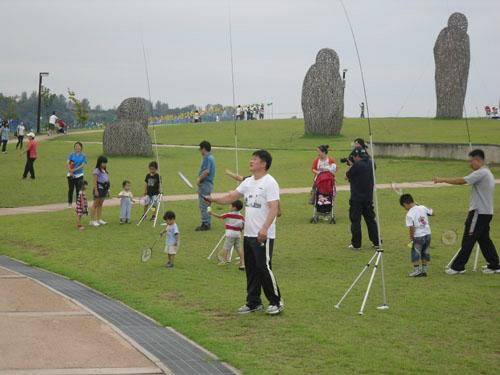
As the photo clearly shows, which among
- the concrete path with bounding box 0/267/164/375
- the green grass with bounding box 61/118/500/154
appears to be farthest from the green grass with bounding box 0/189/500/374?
the green grass with bounding box 61/118/500/154

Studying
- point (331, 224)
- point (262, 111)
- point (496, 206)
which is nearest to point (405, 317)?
point (331, 224)

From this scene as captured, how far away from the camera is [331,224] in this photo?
61.7ft

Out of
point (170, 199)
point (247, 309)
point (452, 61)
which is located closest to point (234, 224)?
point (247, 309)

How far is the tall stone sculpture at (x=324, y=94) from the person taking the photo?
43594 mm

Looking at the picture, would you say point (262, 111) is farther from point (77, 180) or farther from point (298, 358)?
point (298, 358)

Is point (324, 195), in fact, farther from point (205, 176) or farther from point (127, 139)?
point (127, 139)

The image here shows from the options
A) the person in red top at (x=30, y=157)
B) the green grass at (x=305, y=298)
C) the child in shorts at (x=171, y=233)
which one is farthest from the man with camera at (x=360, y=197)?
the person in red top at (x=30, y=157)

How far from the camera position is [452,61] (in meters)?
50.6

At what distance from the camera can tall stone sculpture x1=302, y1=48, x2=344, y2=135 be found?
4359 centimetres

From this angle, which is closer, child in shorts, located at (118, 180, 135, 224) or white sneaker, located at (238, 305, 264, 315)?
white sneaker, located at (238, 305, 264, 315)

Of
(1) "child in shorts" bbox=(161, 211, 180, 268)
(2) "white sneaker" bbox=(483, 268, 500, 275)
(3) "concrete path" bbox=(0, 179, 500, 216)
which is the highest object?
(1) "child in shorts" bbox=(161, 211, 180, 268)

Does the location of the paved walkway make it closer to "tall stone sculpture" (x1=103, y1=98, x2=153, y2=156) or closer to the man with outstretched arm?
the man with outstretched arm

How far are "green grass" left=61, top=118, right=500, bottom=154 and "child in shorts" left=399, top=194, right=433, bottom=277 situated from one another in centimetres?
2499

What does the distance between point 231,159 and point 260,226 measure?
1054 inches
